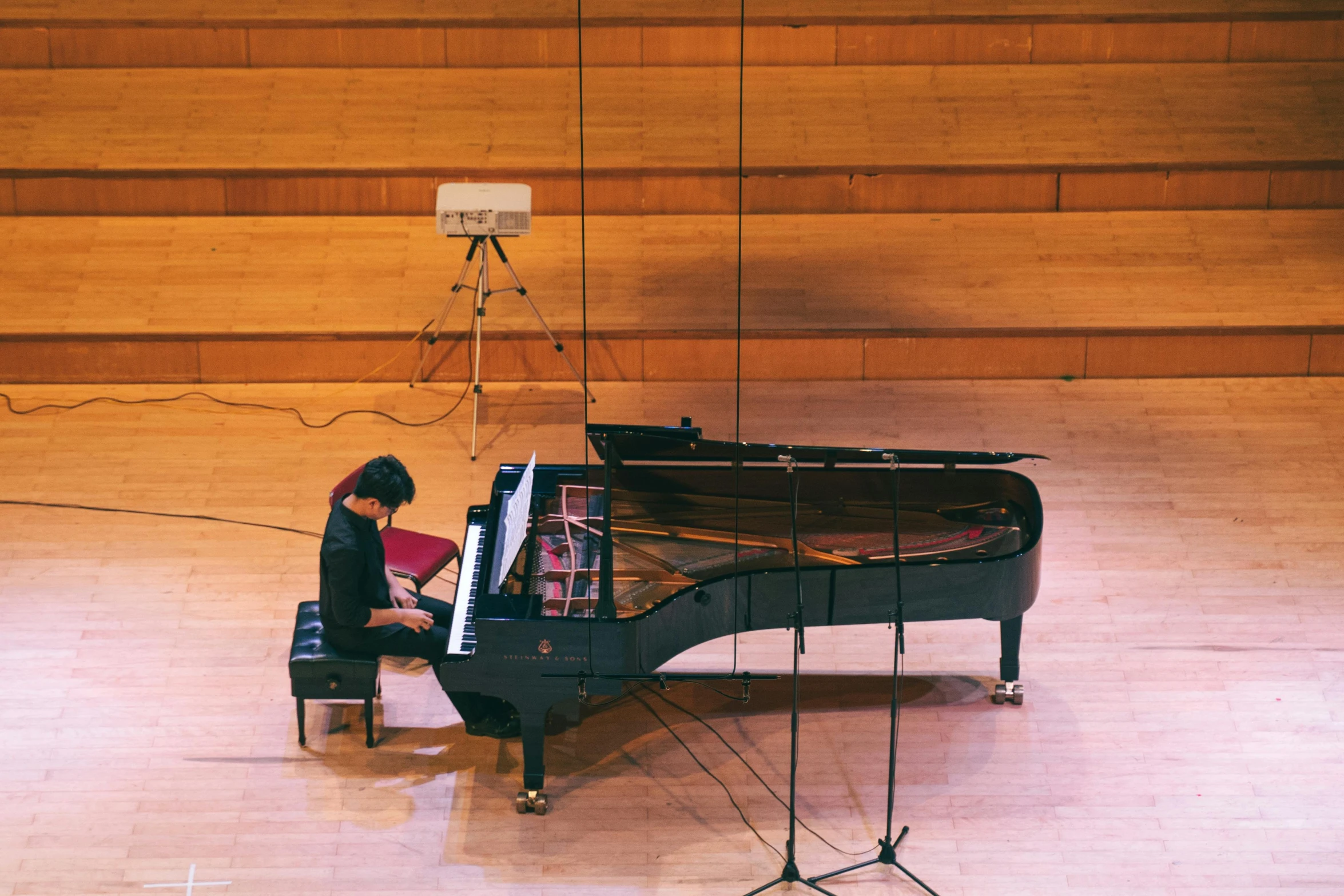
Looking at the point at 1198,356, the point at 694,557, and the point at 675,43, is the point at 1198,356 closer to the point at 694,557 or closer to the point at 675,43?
the point at 675,43

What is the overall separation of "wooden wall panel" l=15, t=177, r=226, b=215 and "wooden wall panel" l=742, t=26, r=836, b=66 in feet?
9.15

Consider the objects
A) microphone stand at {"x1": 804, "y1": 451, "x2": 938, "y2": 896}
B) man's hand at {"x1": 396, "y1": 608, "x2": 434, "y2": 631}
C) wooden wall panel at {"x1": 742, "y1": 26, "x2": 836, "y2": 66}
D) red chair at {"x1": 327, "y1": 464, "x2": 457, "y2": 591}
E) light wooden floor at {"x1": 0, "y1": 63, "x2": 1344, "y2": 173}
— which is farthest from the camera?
wooden wall panel at {"x1": 742, "y1": 26, "x2": 836, "y2": 66}

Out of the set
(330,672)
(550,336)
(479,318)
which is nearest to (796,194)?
(550,336)

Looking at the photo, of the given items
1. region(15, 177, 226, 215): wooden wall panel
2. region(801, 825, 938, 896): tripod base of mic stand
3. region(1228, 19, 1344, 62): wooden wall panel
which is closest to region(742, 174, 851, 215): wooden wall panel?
region(1228, 19, 1344, 62): wooden wall panel

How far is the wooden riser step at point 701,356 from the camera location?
20.0 ft

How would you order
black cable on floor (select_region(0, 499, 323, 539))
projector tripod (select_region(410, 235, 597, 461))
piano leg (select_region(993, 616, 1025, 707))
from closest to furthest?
piano leg (select_region(993, 616, 1025, 707)), black cable on floor (select_region(0, 499, 323, 539)), projector tripod (select_region(410, 235, 597, 461))

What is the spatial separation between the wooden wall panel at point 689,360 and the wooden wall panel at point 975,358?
0.62m

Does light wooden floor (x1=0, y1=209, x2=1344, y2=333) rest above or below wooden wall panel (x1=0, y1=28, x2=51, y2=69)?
below

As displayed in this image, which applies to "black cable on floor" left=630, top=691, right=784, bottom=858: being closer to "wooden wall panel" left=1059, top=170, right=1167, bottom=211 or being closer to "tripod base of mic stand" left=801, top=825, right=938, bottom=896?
"tripod base of mic stand" left=801, top=825, right=938, bottom=896

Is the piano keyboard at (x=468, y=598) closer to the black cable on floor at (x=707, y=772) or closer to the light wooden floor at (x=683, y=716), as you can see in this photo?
the light wooden floor at (x=683, y=716)

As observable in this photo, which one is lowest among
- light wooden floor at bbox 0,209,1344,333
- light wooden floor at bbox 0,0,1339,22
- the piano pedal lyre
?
the piano pedal lyre

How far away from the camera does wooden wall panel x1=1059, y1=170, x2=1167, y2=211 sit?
6805 millimetres

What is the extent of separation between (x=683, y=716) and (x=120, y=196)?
166 inches

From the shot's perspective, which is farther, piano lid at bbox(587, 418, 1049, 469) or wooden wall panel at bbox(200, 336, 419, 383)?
wooden wall panel at bbox(200, 336, 419, 383)
